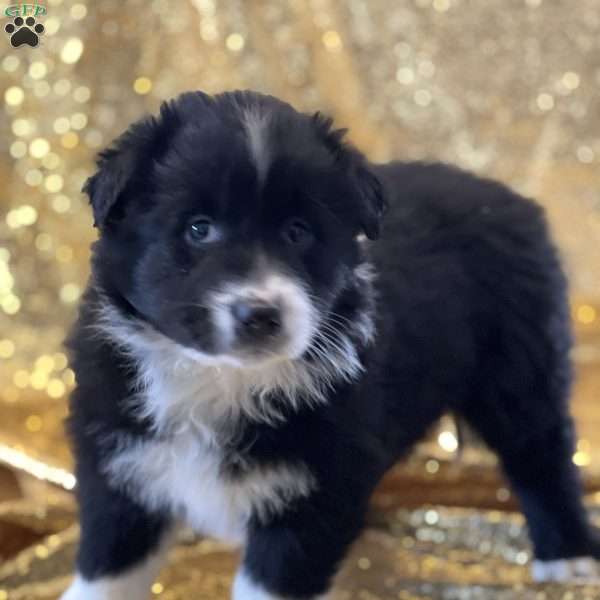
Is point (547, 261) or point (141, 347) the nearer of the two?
point (141, 347)

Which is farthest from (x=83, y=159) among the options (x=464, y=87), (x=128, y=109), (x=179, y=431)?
(x=179, y=431)

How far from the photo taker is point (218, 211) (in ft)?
5.12

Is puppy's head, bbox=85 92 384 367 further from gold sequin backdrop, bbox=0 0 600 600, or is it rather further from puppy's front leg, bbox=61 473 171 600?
gold sequin backdrop, bbox=0 0 600 600

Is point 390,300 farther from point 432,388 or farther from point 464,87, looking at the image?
point 464,87

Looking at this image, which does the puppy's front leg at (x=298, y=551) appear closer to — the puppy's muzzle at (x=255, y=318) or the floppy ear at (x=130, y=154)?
the puppy's muzzle at (x=255, y=318)

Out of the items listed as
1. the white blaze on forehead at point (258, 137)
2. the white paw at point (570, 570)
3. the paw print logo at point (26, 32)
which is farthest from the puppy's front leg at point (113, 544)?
the paw print logo at point (26, 32)

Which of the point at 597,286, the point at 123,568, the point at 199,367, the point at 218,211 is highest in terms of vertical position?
the point at 218,211

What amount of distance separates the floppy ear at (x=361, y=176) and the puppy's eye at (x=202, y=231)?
0.25 metres

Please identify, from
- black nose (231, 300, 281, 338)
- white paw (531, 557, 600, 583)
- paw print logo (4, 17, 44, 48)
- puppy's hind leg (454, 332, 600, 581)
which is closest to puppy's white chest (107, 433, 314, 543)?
black nose (231, 300, 281, 338)

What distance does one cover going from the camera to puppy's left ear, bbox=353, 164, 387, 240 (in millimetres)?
1682

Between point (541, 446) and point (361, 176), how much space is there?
31.9 inches

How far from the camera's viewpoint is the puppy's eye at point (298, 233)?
1605mm

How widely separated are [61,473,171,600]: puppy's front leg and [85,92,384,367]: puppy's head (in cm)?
A: 38

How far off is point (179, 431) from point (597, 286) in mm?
1833
